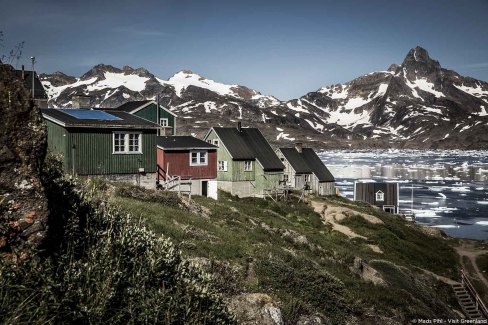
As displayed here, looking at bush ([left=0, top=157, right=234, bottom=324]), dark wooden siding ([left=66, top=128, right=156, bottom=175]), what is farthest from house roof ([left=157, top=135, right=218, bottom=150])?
bush ([left=0, top=157, right=234, bottom=324])

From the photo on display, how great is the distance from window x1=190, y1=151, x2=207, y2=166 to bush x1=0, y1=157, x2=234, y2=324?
30713 mm

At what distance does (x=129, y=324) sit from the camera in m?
6.43

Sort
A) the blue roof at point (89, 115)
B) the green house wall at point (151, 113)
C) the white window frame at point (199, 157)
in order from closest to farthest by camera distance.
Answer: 1. the blue roof at point (89, 115)
2. the white window frame at point (199, 157)
3. the green house wall at point (151, 113)

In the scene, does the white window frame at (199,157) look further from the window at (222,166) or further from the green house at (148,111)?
the window at (222,166)

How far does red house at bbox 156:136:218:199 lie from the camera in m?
38.3

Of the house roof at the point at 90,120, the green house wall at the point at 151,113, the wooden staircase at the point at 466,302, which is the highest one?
the green house wall at the point at 151,113

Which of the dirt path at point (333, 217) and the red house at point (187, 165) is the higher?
the red house at point (187, 165)

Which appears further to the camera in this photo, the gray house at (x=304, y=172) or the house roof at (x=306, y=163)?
the house roof at (x=306, y=163)

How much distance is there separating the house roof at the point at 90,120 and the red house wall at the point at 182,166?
5769 millimetres

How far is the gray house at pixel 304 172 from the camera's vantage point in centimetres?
6248

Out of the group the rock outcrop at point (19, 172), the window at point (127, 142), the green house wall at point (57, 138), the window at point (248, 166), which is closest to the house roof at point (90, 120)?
the green house wall at point (57, 138)

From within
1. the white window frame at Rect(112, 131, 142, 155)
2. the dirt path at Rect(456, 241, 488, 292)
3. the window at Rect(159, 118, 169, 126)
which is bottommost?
the dirt path at Rect(456, 241, 488, 292)

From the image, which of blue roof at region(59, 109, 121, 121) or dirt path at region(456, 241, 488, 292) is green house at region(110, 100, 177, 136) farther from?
dirt path at region(456, 241, 488, 292)

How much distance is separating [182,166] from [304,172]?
2807 cm
